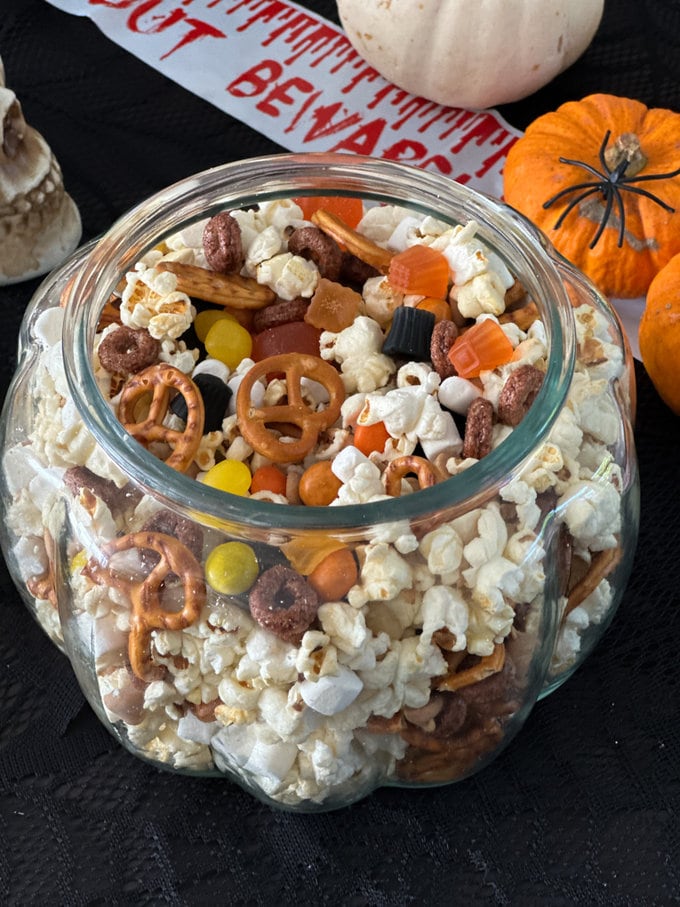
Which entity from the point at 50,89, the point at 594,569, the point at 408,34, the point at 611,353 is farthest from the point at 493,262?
the point at 50,89

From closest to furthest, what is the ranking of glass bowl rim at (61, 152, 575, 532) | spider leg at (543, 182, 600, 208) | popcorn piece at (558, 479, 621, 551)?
glass bowl rim at (61, 152, 575, 532)
popcorn piece at (558, 479, 621, 551)
spider leg at (543, 182, 600, 208)

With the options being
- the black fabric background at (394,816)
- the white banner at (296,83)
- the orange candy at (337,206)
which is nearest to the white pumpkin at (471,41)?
the white banner at (296,83)

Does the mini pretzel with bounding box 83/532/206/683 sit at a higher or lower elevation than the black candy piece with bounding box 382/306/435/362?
lower

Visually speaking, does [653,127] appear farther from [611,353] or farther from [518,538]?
[518,538]

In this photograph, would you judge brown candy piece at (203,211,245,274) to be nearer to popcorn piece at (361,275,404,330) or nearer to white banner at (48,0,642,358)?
popcorn piece at (361,275,404,330)

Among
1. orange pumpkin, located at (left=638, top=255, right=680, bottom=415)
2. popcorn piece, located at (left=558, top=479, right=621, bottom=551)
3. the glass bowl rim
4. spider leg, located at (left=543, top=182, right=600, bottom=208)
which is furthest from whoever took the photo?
spider leg, located at (left=543, top=182, right=600, bottom=208)

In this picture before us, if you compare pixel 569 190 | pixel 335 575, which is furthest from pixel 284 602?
pixel 569 190


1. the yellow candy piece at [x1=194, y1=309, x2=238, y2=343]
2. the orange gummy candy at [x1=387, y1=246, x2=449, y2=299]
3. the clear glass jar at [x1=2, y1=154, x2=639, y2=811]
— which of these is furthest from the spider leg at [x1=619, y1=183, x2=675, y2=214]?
the yellow candy piece at [x1=194, y1=309, x2=238, y2=343]

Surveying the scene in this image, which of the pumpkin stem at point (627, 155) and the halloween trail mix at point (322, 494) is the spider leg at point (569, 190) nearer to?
the pumpkin stem at point (627, 155)
